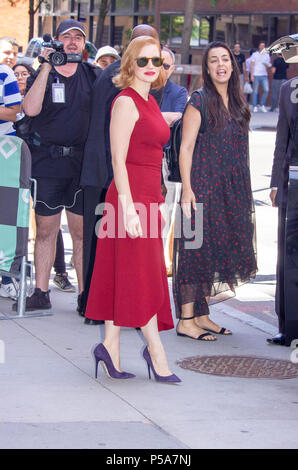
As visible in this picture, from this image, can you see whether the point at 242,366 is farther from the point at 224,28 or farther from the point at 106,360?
the point at 224,28

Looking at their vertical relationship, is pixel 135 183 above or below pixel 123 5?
below

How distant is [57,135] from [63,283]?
154cm

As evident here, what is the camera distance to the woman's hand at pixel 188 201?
21.8 ft

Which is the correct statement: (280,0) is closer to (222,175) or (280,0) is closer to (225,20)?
(225,20)

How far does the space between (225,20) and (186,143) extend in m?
37.8

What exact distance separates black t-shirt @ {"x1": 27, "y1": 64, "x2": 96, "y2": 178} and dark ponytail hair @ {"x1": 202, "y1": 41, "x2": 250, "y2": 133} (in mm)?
1035

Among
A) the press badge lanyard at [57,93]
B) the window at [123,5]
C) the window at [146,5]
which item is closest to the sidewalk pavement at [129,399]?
the press badge lanyard at [57,93]

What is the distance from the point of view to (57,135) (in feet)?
24.4

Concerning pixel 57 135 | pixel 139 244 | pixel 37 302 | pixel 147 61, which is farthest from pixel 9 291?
pixel 147 61

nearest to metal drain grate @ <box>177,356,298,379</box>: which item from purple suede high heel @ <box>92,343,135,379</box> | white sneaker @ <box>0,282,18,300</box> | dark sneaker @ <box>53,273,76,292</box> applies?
purple suede high heel @ <box>92,343,135,379</box>

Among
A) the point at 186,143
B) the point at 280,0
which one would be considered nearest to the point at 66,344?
the point at 186,143

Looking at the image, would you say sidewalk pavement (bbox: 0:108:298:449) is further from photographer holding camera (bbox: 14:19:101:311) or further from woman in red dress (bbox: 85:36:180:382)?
photographer holding camera (bbox: 14:19:101:311)

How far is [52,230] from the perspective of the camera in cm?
764

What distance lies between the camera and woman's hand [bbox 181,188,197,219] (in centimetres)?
665
